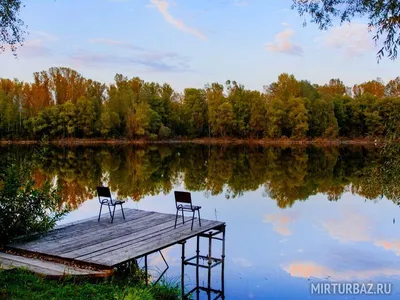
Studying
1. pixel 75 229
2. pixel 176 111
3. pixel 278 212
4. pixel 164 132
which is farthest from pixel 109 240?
pixel 176 111

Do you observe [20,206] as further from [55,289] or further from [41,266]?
[55,289]

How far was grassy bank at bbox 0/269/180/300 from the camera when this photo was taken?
617cm

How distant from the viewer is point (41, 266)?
302 inches

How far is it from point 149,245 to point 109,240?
41.8 inches

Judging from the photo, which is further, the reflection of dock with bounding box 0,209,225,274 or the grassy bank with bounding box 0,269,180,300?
the reflection of dock with bounding box 0,209,225,274

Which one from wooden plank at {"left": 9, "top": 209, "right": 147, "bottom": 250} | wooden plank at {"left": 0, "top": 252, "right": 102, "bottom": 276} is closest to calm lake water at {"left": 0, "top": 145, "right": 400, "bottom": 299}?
wooden plank at {"left": 9, "top": 209, "right": 147, "bottom": 250}

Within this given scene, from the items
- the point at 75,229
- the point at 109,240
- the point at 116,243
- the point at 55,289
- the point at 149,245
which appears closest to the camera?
the point at 55,289

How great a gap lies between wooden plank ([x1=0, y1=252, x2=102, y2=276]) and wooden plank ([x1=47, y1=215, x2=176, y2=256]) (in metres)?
Result: 0.43

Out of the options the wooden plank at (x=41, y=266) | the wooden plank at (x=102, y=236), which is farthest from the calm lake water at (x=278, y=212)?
the wooden plank at (x=41, y=266)

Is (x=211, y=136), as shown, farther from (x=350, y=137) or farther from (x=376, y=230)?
(x=376, y=230)

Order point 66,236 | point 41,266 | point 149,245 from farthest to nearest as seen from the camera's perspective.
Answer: point 66,236 < point 149,245 < point 41,266

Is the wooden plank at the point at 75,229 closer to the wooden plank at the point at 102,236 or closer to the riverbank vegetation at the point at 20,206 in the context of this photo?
the riverbank vegetation at the point at 20,206

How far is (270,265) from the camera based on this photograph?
1182cm

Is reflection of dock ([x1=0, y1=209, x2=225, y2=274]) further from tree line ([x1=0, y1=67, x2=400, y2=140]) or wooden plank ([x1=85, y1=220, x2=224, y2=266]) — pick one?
tree line ([x1=0, y1=67, x2=400, y2=140])
